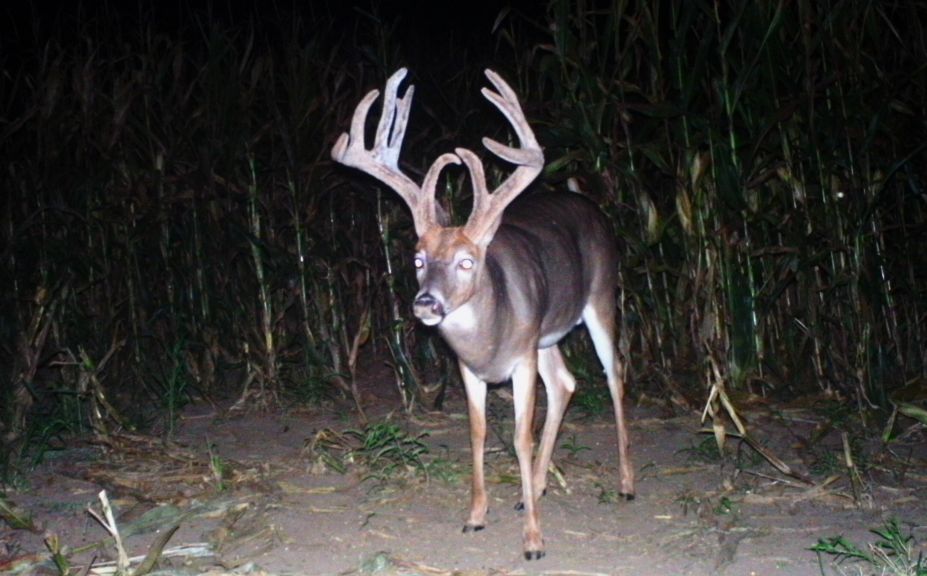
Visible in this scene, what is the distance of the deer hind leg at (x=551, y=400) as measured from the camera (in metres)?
5.77

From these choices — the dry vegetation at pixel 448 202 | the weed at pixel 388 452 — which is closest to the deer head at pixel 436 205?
the weed at pixel 388 452

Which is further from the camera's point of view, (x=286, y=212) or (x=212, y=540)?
(x=286, y=212)

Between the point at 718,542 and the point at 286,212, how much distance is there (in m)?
4.42

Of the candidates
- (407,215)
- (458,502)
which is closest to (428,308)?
(458,502)

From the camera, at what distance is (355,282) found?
8.57 meters

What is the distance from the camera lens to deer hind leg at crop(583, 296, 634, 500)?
5902 mm

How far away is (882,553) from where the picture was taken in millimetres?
4508

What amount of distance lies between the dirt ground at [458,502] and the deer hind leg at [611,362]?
0.47 ft

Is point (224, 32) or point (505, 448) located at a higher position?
point (224, 32)

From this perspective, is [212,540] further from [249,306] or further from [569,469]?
[249,306]

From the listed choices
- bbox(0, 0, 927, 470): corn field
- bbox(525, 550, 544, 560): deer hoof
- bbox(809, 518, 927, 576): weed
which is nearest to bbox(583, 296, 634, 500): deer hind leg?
bbox(0, 0, 927, 470): corn field

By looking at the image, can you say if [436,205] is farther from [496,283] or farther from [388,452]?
[388,452]

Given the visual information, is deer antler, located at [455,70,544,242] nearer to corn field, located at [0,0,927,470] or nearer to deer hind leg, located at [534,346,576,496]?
deer hind leg, located at [534,346,576,496]

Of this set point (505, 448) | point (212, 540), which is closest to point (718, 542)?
point (505, 448)
